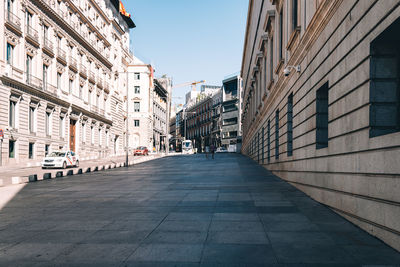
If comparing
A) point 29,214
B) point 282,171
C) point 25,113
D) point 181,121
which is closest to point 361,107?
point 29,214

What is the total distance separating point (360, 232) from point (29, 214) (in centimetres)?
728

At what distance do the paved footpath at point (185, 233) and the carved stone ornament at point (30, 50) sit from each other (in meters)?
25.3

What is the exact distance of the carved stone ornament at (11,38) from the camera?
95.6 feet

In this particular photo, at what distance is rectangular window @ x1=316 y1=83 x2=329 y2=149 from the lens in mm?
9719

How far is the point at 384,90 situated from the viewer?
243 inches

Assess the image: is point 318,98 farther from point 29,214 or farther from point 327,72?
point 29,214

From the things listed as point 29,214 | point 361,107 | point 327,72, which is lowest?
point 29,214

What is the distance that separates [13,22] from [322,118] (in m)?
28.8

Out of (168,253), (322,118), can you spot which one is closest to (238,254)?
(168,253)

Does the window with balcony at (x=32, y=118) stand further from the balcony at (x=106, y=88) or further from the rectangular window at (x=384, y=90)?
the rectangular window at (x=384, y=90)

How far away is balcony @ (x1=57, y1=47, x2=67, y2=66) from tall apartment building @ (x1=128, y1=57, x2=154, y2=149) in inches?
1415

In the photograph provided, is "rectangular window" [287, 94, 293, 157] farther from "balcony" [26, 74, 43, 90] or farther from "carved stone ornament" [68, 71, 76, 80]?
"carved stone ornament" [68, 71, 76, 80]

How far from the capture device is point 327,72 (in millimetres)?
8742

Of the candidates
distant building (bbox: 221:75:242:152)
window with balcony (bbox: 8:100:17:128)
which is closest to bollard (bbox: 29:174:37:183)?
window with balcony (bbox: 8:100:17:128)
